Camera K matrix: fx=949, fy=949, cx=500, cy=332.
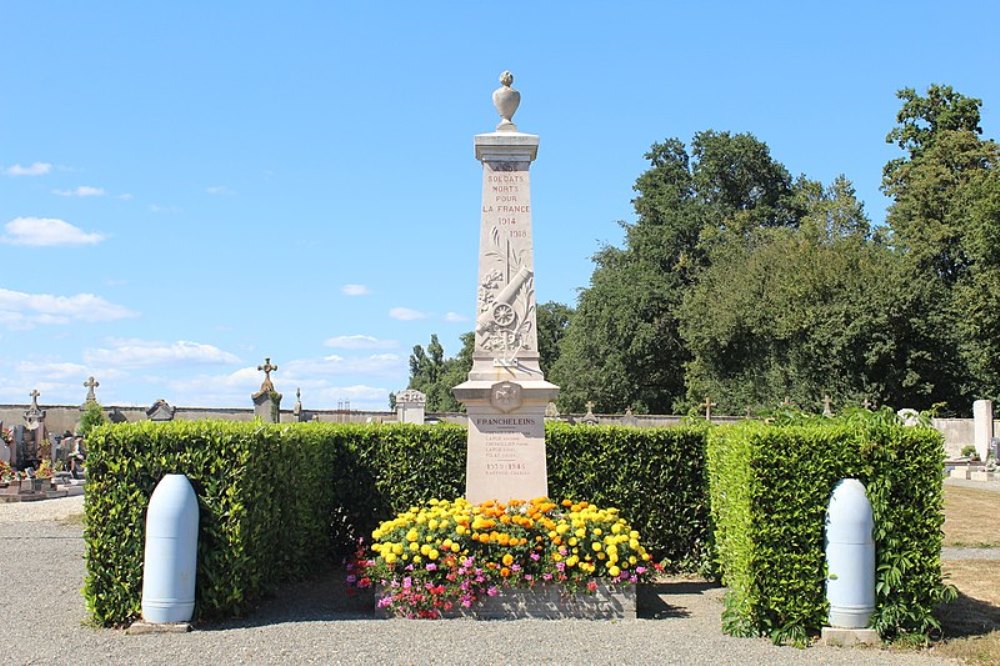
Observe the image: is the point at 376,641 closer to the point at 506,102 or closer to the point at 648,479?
the point at 648,479

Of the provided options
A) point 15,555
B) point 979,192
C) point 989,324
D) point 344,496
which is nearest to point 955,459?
point 989,324

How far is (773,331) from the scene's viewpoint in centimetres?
4275

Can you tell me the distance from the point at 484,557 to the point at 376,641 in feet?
5.20

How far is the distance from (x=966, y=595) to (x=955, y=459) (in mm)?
26533

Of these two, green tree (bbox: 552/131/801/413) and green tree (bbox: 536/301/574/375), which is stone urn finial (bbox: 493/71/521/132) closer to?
green tree (bbox: 552/131/801/413)

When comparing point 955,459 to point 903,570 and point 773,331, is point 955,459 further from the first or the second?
point 903,570

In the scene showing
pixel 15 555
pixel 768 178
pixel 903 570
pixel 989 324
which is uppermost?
pixel 768 178

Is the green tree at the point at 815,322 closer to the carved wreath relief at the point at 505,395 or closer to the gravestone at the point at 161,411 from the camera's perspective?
the gravestone at the point at 161,411

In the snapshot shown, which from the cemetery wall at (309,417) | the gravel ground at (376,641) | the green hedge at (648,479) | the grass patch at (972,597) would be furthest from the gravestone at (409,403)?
the gravel ground at (376,641)

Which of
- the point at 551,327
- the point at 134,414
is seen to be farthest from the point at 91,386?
the point at 551,327

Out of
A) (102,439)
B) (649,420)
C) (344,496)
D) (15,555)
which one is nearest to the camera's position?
(102,439)

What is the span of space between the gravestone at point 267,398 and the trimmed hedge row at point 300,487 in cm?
2114

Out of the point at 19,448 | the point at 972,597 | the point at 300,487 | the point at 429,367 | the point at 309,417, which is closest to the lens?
the point at 972,597

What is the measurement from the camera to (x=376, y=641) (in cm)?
757
